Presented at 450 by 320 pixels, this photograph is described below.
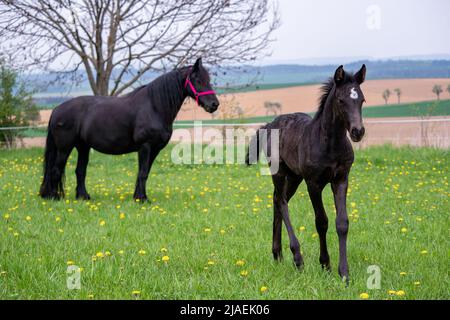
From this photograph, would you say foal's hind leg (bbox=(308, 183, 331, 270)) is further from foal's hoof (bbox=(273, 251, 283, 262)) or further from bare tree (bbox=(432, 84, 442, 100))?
bare tree (bbox=(432, 84, 442, 100))

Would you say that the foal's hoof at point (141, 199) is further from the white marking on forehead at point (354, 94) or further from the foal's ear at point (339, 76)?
the white marking on forehead at point (354, 94)

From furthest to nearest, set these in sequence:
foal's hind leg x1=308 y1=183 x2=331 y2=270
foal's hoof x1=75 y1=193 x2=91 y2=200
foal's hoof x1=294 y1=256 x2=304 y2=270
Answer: foal's hoof x1=75 y1=193 x2=91 y2=200 → foal's hoof x1=294 y1=256 x2=304 y2=270 → foal's hind leg x1=308 y1=183 x2=331 y2=270

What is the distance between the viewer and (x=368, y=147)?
16484 mm

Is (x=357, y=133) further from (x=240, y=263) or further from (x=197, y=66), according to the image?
(x=197, y=66)

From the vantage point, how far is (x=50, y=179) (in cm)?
966

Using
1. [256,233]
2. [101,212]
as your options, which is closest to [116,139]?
[101,212]

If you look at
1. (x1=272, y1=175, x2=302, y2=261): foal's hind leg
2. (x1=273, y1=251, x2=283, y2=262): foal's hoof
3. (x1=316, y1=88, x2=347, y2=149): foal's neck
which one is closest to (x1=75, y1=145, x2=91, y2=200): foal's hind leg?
(x1=272, y1=175, x2=302, y2=261): foal's hind leg

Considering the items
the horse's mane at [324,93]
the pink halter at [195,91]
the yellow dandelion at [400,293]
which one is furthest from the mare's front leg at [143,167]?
the yellow dandelion at [400,293]

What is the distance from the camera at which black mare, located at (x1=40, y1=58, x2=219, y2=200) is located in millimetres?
9250

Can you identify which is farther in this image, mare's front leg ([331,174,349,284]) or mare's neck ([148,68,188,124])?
mare's neck ([148,68,188,124])

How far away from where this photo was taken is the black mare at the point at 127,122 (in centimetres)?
925

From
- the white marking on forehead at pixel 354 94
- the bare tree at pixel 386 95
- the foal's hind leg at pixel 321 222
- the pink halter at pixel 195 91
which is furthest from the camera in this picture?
the bare tree at pixel 386 95

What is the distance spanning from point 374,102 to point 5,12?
14681 mm

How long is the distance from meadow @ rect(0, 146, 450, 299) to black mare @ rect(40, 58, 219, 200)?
58cm
